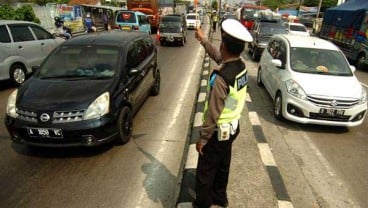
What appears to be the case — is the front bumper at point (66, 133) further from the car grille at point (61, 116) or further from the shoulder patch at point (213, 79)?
the shoulder patch at point (213, 79)

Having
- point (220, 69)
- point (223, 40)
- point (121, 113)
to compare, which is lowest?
point (121, 113)

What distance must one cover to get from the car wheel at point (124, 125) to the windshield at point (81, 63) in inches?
26.3

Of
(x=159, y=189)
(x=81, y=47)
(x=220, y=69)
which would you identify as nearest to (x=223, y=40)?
(x=220, y=69)

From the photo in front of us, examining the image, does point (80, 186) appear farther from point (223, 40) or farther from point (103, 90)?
point (223, 40)

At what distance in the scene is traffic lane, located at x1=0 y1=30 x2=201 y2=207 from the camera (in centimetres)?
373

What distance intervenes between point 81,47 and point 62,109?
71.7 inches

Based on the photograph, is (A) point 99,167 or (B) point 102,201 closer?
(B) point 102,201

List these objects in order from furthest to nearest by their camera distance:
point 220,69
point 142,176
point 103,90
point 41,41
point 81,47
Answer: point 41,41 → point 81,47 → point 103,90 → point 142,176 → point 220,69

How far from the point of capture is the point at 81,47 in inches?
227

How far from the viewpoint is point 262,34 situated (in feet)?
50.1

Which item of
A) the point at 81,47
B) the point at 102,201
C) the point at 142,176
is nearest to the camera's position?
the point at 102,201

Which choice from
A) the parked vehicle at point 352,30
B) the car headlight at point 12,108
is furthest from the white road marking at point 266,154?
the parked vehicle at point 352,30

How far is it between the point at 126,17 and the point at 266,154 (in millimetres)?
19930

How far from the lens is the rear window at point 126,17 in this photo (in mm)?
22500
